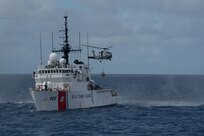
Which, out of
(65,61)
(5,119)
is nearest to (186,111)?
(65,61)

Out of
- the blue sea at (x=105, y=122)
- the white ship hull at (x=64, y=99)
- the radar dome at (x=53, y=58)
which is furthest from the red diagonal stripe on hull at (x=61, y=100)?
the radar dome at (x=53, y=58)

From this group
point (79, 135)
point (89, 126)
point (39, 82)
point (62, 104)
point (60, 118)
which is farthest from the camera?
point (39, 82)

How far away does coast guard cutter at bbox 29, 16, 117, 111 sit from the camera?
250ft

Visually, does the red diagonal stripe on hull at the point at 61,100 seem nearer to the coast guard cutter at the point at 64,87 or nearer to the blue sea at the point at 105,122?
the coast guard cutter at the point at 64,87

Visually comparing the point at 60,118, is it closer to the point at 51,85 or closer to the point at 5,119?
the point at 5,119

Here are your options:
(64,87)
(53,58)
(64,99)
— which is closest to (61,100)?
(64,99)

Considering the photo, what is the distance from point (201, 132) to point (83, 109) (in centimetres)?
3023

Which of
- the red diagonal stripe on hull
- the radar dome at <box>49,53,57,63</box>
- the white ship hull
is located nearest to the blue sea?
the white ship hull

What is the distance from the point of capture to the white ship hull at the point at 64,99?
7550 cm

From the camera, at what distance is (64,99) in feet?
253

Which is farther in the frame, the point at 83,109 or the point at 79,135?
the point at 83,109

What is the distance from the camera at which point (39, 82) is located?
8238cm

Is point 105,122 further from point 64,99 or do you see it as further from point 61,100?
point 64,99

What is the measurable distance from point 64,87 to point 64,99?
3728mm
